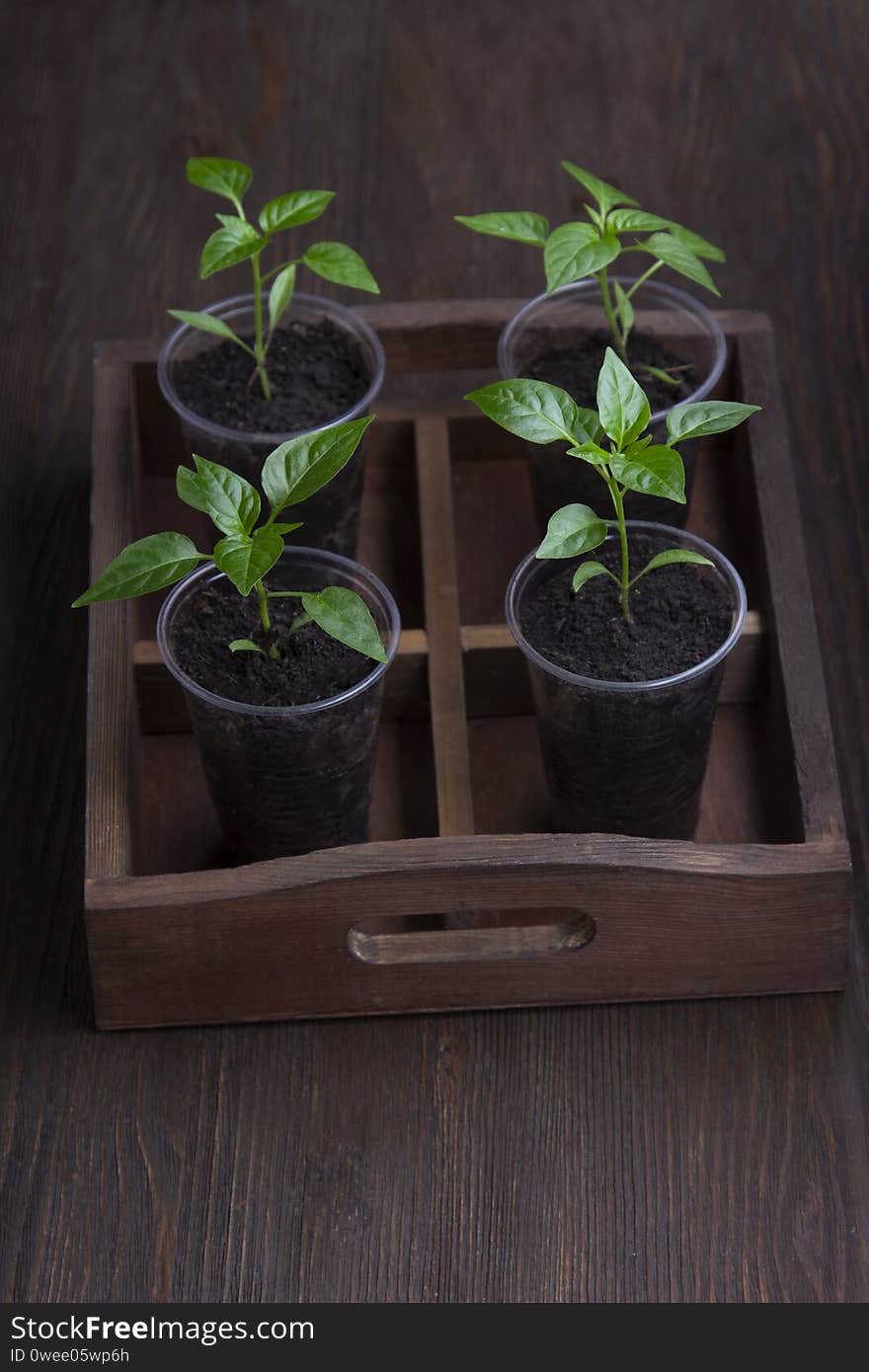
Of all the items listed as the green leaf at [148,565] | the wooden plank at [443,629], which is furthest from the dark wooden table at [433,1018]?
the green leaf at [148,565]

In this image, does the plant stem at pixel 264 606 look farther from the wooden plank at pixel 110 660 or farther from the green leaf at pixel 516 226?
the green leaf at pixel 516 226

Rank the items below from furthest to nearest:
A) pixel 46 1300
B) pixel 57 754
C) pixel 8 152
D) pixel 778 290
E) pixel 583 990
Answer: pixel 8 152, pixel 778 290, pixel 57 754, pixel 583 990, pixel 46 1300

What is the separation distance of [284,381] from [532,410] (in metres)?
0.25

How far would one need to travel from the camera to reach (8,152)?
5.39 feet

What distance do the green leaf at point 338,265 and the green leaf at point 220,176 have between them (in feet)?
0.20

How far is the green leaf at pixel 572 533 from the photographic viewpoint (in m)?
1.00

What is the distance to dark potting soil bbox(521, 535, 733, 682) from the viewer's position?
105 cm

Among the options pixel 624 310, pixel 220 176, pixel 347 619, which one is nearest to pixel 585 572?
pixel 347 619

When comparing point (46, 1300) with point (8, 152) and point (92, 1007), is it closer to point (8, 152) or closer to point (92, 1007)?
point (92, 1007)

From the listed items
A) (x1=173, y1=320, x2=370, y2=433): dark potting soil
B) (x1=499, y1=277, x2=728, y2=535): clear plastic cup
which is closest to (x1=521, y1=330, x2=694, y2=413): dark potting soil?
(x1=499, y1=277, x2=728, y2=535): clear plastic cup

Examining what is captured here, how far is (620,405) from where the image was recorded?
1027 mm

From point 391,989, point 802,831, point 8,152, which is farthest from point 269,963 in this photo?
point 8,152

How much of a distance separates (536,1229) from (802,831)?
259 millimetres

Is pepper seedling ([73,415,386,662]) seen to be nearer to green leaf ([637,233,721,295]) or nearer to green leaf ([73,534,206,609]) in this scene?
green leaf ([73,534,206,609])
